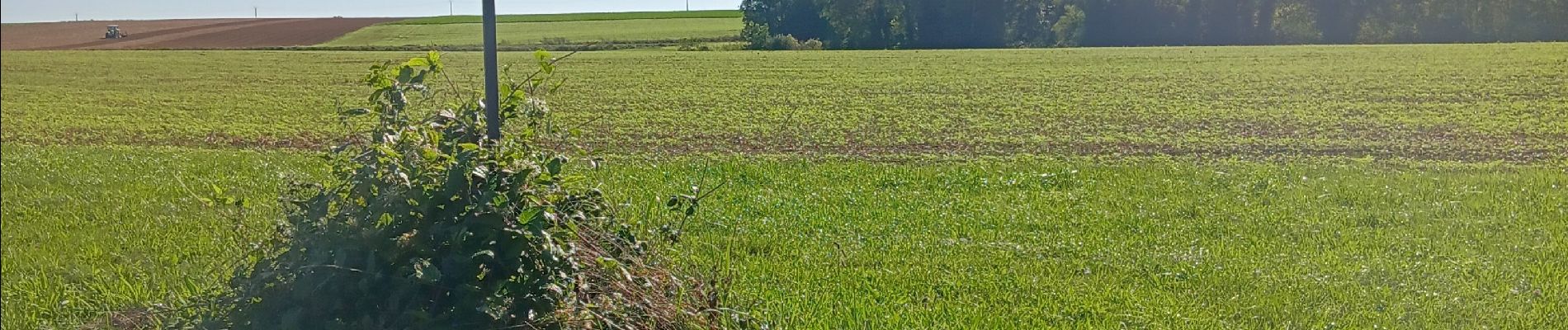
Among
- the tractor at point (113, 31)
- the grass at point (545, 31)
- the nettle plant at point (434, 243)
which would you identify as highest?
the grass at point (545, 31)

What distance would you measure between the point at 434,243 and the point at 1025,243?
12.6 feet

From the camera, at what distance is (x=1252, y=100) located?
2083cm

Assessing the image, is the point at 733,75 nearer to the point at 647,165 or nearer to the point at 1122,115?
the point at 1122,115

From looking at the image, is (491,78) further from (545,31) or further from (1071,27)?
(1071,27)

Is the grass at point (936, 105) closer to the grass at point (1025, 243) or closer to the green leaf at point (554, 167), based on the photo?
the grass at point (1025, 243)

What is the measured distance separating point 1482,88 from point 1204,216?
17.4m

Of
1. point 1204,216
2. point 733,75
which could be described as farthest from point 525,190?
point 733,75

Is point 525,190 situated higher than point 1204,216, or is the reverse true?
point 525,190

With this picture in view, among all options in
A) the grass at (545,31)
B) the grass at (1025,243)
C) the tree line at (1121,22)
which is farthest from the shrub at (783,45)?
the grass at (1025,243)

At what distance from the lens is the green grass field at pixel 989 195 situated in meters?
5.34

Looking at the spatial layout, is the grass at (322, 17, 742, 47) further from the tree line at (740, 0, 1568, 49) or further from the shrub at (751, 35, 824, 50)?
the tree line at (740, 0, 1568, 49)

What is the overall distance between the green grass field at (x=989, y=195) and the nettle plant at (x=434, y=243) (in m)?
0.76

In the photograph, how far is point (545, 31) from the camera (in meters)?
21.2

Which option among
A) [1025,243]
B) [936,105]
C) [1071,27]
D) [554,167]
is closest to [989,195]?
[1025,243]
